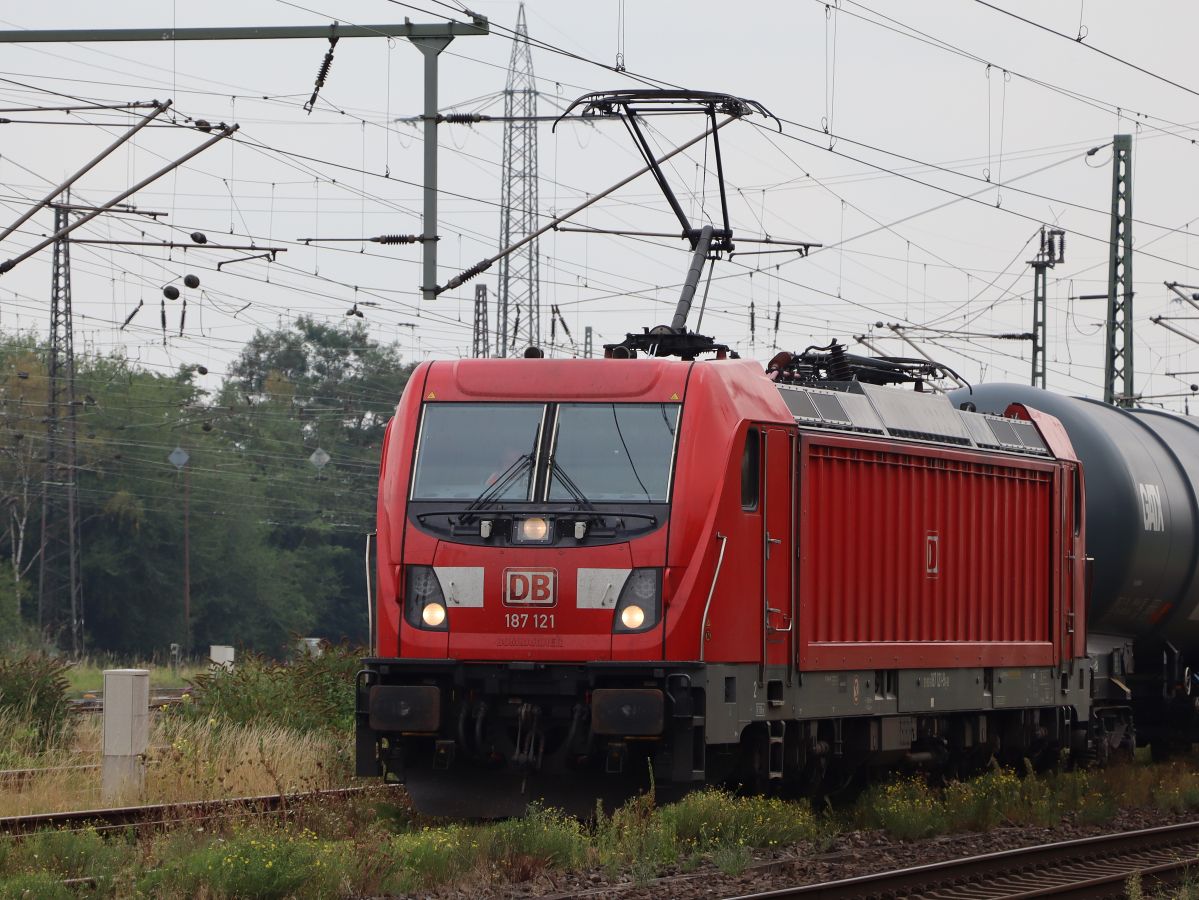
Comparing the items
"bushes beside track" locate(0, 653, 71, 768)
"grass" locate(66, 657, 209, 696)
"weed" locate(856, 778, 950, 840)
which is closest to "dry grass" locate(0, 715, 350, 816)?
"bushes beside track" locate(0, 653, 71, 768)

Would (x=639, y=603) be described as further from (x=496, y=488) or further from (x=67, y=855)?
(x=67, y=855)

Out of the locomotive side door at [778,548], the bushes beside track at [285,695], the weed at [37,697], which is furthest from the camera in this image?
the weed at [37,697]

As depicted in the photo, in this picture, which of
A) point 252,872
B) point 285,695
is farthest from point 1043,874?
point 285,695

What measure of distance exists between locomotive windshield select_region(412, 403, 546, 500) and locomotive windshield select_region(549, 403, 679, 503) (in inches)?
A: 9.3

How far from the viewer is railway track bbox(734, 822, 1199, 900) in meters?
12.3

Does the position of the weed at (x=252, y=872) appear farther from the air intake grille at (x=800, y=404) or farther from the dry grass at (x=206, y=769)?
the air intake grille at (x=800, y=404)

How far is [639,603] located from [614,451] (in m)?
1.19

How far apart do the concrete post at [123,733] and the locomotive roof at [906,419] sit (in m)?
6.51

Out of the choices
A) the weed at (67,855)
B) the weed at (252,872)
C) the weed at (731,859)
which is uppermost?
the weed at (252,872)

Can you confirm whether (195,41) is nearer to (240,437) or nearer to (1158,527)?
(1158,527)

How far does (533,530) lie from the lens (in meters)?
13.5

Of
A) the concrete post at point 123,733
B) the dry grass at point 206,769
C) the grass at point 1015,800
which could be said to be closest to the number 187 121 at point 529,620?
the dry grass at point 206,769

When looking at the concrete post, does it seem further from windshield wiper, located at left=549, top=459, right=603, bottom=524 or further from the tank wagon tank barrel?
the tank wagon tank barrel

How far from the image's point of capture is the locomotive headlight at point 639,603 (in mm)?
13172
